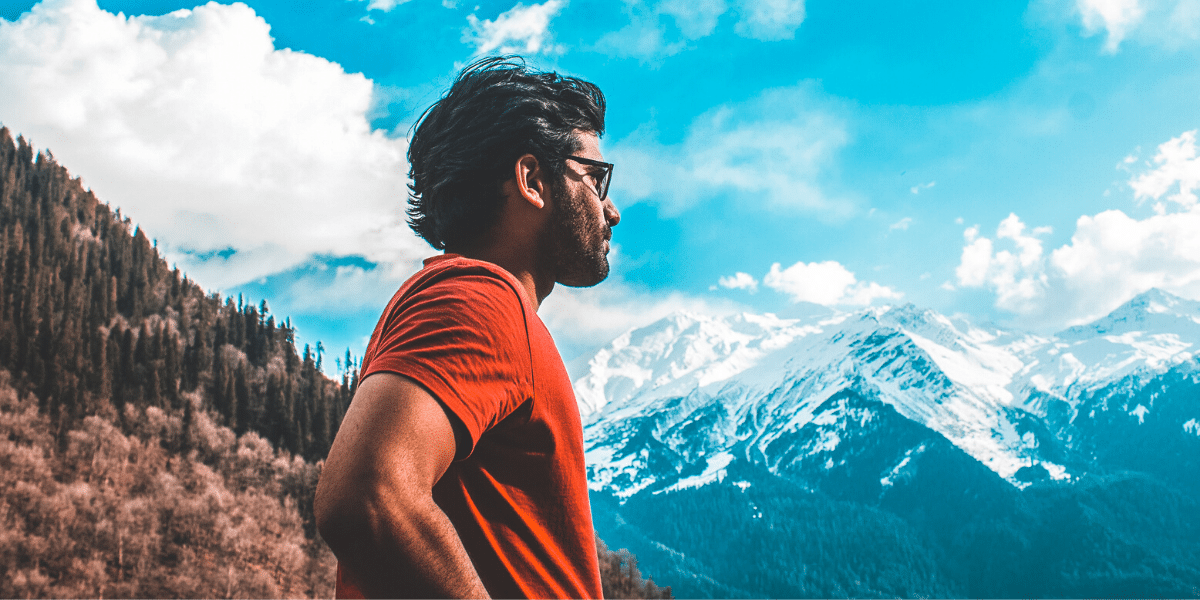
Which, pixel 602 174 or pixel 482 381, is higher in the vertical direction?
pixel 602 174

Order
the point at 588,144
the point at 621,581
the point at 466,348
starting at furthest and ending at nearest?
the point at 621,581 → the point at 588,144 → the point at 466,348

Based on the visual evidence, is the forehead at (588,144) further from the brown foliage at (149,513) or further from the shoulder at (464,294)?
the brown foliage at (149,513)

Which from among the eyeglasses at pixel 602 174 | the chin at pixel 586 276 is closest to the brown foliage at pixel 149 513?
the chin at pixel 586 276

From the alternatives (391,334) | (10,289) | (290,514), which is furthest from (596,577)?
(10,289)

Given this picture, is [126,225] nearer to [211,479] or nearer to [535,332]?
[211,479]

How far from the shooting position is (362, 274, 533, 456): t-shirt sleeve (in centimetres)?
131

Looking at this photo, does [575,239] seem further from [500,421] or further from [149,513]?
[149,513]

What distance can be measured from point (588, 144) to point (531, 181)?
10.8 inches

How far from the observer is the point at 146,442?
287ft

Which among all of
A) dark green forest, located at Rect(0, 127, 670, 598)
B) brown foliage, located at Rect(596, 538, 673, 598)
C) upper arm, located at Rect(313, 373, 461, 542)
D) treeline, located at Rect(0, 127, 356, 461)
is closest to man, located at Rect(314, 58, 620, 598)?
upper arm, located at Rect(313, 373, 461, 542)

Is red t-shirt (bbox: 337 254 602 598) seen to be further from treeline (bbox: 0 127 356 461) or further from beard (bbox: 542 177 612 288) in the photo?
treeline (bbox: 0 127 356 461)

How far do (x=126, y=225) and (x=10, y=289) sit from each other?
51.4 m

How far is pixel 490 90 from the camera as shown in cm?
211

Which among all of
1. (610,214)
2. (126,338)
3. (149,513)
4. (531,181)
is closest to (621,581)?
(149,513)
